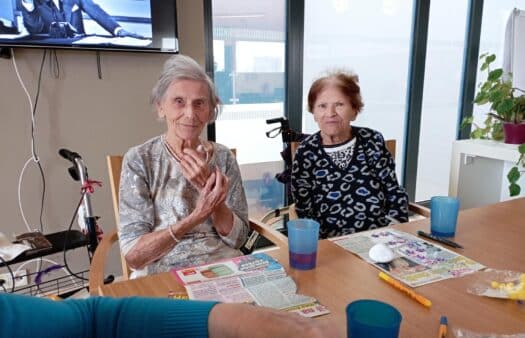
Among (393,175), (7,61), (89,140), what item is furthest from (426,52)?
(7,61)

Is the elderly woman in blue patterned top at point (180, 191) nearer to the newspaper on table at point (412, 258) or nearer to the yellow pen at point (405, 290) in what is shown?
the newspaper on table at point (412, 258)

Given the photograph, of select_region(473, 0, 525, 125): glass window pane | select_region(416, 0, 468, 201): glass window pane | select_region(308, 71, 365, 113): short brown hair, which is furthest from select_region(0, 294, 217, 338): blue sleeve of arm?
select_region(473, 0, 525, 125): glass window pane

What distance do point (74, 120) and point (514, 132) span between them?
2867 mm

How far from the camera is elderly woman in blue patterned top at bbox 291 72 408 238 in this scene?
1636 millimetres

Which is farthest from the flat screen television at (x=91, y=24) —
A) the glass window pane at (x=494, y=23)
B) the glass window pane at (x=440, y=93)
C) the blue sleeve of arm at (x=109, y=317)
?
the glass window pane at (x=494, y=23)

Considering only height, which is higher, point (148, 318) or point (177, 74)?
point (177, 74)

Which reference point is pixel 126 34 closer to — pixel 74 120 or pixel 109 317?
pixel 74 120

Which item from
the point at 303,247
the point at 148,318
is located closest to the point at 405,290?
the point at 303,247

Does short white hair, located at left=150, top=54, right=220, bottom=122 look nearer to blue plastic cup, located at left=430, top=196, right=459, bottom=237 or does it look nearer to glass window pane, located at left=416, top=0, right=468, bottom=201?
blue plastic cup, located at left=430, top=196, right=459, bottom=237

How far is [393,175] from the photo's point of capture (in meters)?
1.71

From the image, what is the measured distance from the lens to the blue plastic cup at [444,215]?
1.22m

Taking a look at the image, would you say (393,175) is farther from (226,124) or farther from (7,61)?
(7,61)

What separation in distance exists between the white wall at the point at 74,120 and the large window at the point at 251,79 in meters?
0.30

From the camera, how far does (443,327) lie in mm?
746
